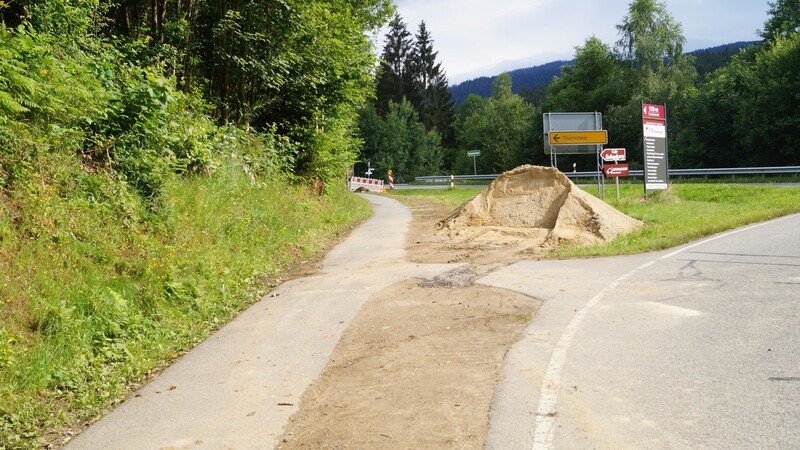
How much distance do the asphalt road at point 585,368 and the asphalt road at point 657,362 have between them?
0.02 meters

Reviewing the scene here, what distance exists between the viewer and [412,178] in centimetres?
7962

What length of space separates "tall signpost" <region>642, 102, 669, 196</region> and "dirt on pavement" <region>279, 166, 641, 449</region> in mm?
12182

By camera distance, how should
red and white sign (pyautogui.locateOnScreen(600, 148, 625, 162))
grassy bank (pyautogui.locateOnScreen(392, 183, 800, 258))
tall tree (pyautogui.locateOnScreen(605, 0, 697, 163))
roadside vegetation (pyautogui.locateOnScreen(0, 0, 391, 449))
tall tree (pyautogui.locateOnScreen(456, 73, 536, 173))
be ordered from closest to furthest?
1. roadside vegetation (pyautogui.locateOnScreen(0, 0, 391, 449))
2. grassy bank (pyautogui.locateOnScreen(392, 183, 800, 258))
3. red and white sign (pyautogui.locateOnScreen(600, 148, 625, 162))
4. tall tree (pyautogui.locateOnScreen(605, 0, 697, 163))
5. tall tree (pyautogui.locateOnScreen(456, 73, 536, 173))

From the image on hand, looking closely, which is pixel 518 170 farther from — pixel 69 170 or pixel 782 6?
pixel 782 6

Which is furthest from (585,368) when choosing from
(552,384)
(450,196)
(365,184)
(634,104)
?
(634,104)

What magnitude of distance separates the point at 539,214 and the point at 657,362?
1240cm

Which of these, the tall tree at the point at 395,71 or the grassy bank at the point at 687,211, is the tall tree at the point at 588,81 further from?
the grassy bank at the point at 687,211

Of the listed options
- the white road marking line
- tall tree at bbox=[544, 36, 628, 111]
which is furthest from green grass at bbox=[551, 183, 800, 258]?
tall tree at bbox=[544, 36, 628, 111]

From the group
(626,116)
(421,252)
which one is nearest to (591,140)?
(421,252)

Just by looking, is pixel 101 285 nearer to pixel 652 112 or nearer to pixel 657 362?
pixel 657 362

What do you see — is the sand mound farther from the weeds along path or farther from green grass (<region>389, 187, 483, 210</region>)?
green grass (<region>389, 187, 483, 210</region>)

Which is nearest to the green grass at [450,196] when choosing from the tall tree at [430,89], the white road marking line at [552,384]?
the white road marking line at [552,384]

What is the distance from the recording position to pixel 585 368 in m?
6.20

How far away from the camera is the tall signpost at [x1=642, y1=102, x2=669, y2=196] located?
25.2m
